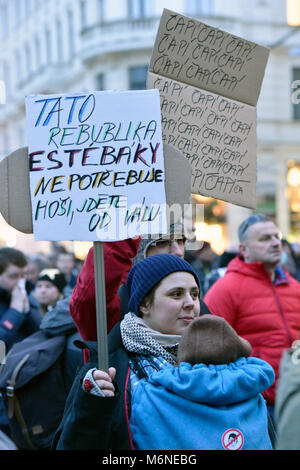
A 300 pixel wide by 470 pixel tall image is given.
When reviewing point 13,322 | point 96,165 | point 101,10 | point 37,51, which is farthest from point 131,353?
point 37,51

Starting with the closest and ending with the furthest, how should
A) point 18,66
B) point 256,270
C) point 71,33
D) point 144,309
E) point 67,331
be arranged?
point 144,309 < point 67,331 < point 256,270 < point 71,33 < point 18,66

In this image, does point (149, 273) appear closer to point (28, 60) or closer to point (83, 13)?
point (83, 13)

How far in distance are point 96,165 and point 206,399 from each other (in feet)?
3.12

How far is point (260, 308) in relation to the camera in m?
4.45

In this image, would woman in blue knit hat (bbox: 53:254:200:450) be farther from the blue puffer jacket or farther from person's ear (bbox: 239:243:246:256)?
person's ear (bbox: 239:243:246:256)

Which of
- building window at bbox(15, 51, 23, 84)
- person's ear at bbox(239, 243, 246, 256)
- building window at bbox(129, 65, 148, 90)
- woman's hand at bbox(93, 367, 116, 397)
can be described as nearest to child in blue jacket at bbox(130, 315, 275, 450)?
woman's hand at bbox(93, 367, 116, 397)

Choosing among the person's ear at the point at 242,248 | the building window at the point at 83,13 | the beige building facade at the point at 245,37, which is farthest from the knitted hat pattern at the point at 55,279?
the building window at the point at 83,13

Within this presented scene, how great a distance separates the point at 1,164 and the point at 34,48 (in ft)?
112

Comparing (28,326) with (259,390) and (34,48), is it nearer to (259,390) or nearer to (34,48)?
(259,390)

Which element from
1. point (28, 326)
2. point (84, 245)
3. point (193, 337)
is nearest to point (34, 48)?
point (84, 245)

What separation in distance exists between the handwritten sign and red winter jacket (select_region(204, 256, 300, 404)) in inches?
64.7

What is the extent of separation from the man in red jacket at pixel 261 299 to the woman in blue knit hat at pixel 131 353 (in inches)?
51.9

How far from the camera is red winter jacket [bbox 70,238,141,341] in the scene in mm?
3074

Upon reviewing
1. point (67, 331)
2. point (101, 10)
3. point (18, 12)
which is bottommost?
point (67, 331)
